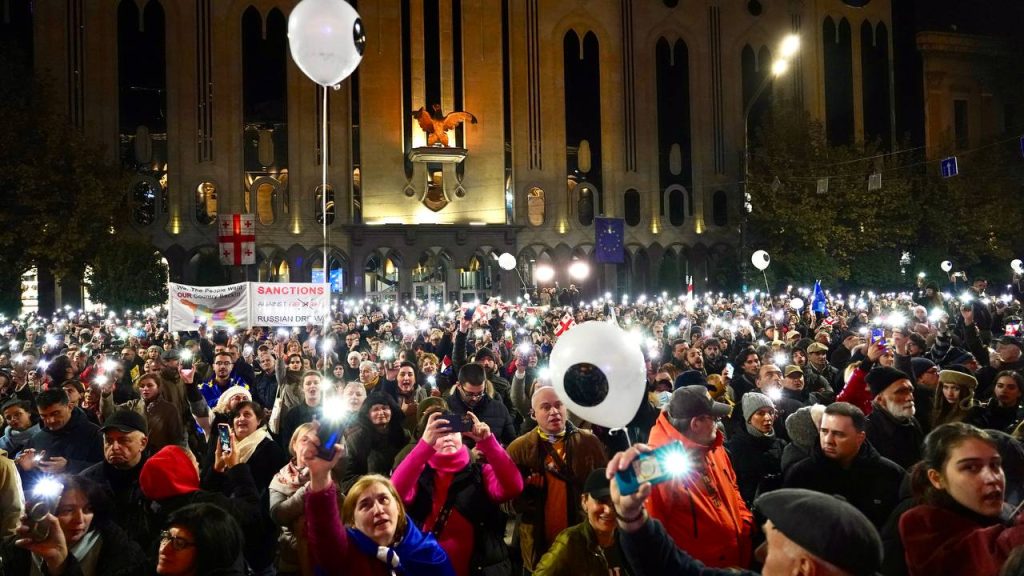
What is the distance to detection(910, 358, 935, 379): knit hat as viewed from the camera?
6984 millimetres

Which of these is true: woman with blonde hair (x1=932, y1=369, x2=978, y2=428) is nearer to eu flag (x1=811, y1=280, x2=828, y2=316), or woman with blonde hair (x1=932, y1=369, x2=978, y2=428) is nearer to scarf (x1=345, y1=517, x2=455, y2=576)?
scarf (x1=345, y1=517, x2=455, y2=576)

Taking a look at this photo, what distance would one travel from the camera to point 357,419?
541 centimetres

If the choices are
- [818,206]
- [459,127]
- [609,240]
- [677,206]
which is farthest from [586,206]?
[818,206]

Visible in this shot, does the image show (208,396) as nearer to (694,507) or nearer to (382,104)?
(694,507)

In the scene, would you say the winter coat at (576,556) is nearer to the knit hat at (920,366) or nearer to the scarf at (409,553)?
the scarf at (409,553)

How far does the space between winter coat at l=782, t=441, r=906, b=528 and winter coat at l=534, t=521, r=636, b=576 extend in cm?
134

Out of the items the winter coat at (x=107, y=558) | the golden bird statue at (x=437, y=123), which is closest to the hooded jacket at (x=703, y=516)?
the winter coat at (x=107, y=558)

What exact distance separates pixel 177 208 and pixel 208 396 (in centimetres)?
2610

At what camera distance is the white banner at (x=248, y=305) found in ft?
41.4

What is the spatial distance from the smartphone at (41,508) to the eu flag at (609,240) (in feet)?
91.4

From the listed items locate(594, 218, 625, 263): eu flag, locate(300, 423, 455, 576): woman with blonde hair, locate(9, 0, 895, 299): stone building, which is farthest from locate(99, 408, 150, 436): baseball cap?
locate(594, 218, 625, 263): eu flag

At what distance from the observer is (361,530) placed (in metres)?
3.22

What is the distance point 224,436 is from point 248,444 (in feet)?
0.52

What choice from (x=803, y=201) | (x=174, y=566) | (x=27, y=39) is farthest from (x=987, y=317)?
(x=27, y=39)
